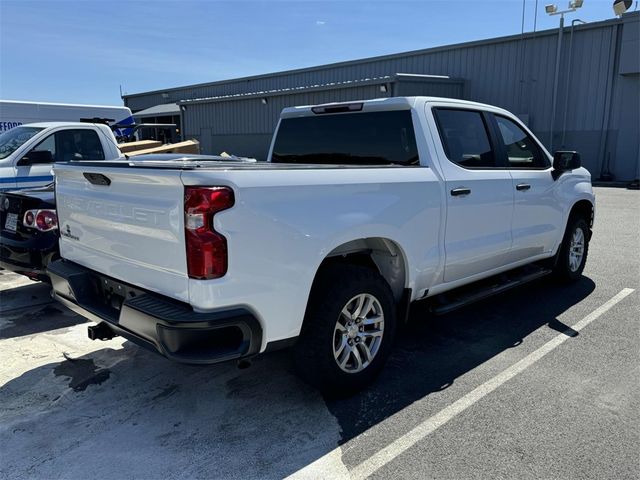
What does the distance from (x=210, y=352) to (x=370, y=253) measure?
1495 mm

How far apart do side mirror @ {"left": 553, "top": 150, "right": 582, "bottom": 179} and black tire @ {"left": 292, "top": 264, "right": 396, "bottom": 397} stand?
8.97 ft

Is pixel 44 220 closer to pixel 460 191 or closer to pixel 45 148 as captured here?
pixel 45 148

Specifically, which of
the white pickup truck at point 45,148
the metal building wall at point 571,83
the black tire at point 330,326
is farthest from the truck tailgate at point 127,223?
the metal building wall at point 571,83

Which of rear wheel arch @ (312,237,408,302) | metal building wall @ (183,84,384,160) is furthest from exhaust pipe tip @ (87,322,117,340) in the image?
metal building wall @ (183,84,384,160)

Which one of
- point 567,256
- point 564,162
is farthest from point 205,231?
point 567,256

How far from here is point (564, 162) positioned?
5.21 meters

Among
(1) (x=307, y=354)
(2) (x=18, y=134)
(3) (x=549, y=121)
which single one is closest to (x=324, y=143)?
(1) (x=307, y=354)

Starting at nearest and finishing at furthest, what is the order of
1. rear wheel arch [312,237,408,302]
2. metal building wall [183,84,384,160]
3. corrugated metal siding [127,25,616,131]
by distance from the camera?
1. rear wheel arch [312,237,408,302]
2. corrugated metal siding [127,25,616,131]
3. metal building wall [183,84,384,160]

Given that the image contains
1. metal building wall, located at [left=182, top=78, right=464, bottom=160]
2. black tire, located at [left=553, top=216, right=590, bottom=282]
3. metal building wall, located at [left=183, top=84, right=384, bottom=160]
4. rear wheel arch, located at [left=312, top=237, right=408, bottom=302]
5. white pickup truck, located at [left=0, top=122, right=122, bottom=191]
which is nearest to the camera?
rear wheel arch, located at [left=312, top=237, right=408, bottom=302]

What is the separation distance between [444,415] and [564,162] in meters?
3.14

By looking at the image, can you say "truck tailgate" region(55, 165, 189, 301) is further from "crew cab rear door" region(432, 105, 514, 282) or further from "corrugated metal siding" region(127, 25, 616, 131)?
"corrugated metal siding" region(127, 25, 616, 131)

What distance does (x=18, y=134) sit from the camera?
8.04 meters

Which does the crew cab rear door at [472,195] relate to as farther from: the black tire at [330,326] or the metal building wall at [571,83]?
the metal building wall at [571,83]

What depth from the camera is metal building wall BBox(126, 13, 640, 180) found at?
756 inches
